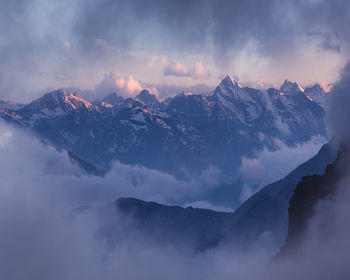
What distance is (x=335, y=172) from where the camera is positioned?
187 meters

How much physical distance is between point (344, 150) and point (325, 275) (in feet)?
195

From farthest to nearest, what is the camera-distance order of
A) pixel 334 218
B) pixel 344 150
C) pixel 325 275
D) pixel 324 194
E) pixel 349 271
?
pixel 344 150 < pixel 324 194 < pixel 334 218 < pixel 325 275 < pixel 349 271

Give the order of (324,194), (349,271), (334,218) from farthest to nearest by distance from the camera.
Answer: (324,194), (334,218), (349,271)

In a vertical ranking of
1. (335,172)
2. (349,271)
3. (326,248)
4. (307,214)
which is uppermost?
(335,172)

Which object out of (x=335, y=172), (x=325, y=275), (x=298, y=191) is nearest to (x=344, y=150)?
(x=335, y=172)

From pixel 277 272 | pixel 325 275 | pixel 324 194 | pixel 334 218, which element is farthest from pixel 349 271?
pixel 277 272

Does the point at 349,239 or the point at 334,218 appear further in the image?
the point at 334,218

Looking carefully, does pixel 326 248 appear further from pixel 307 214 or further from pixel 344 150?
pixel 344 150

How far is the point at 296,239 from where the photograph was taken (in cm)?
19362

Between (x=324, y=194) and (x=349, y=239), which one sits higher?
(x=324, y=194)

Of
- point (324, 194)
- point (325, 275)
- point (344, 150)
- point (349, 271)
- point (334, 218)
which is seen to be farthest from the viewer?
point (344, 150)

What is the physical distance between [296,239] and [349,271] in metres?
48.8

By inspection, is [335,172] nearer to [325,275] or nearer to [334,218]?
[334,218]

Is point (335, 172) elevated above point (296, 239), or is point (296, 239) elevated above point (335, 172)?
point (335, 172)
